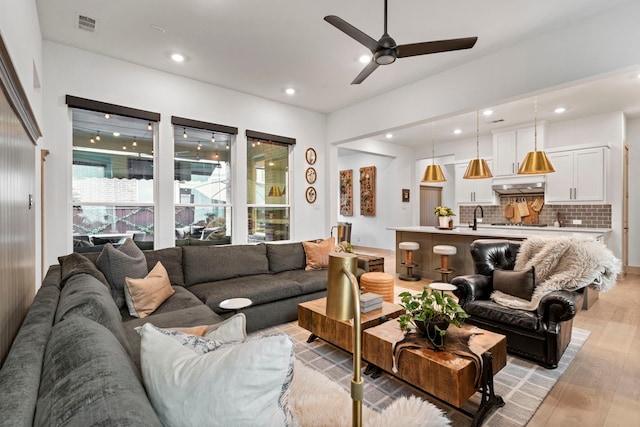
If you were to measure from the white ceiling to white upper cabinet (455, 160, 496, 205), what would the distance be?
8.10ft

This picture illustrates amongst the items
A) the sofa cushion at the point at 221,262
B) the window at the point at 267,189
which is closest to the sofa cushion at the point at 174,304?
the sofa cushion at the point at 221,262

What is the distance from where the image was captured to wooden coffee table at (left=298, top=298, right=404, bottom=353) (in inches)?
96.0

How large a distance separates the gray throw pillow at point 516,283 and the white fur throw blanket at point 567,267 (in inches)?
1.7

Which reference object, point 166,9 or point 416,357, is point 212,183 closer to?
point 166,9

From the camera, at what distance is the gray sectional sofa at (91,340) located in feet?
2.23

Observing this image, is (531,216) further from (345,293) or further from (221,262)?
(345,293)

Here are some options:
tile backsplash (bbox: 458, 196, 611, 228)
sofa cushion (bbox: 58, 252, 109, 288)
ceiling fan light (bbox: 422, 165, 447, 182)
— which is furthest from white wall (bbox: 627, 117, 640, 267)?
sofa cushion (bbox: 58, 252, 109, 288)

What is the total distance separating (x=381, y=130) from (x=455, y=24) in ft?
6.50

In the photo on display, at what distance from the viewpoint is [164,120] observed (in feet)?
14.0

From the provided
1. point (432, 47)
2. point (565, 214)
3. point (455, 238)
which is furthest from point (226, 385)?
point (565, 214)

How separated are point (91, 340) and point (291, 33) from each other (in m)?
3.30

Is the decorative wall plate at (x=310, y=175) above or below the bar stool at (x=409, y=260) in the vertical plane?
above

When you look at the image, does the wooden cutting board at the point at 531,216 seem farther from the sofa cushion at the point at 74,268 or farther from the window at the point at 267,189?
the sofa cushion at the point at 74,268

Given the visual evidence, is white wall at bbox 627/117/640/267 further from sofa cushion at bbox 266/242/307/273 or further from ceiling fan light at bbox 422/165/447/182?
sofa cushion at bbox 266/242/307/273
